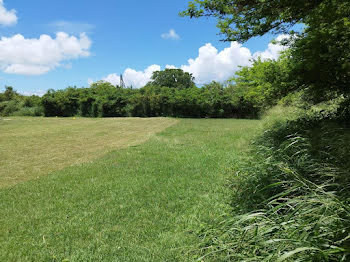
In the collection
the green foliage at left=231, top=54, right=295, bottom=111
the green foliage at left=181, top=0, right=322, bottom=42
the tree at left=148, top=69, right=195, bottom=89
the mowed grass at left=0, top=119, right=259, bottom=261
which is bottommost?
the mowed grass at left=0, top=119, right=259, bottom=261

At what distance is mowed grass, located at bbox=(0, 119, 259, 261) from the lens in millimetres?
2318

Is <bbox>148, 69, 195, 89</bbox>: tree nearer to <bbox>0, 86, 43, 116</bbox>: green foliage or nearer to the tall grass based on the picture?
<bbox>0, 86, 43, 116</bbox>: green foliage

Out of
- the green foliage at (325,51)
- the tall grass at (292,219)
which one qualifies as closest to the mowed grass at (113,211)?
the tall grass at (292,219)

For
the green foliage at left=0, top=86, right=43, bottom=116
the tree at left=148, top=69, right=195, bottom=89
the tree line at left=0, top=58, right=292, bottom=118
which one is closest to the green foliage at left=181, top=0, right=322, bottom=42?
the tree line at left=0, top=58, right=292, bottom=118

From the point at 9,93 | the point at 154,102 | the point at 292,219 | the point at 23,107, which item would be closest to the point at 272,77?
the point at 292,219

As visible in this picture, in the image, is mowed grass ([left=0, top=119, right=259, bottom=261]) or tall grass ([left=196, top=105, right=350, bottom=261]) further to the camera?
mowed grass ([left=0, top=119, right=259, bottom=261])

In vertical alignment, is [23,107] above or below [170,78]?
below

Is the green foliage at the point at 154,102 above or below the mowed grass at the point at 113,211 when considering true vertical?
above

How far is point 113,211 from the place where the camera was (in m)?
3.14

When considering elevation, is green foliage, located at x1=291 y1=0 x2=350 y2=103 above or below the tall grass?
above

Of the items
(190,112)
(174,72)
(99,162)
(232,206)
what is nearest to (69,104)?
(190,112)

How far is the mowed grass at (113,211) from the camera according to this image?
7.61 ft

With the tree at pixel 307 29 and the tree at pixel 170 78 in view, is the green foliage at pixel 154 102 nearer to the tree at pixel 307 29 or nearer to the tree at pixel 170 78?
the tree at pixel 307 29

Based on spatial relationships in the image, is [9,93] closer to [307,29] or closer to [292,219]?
[307,29]
